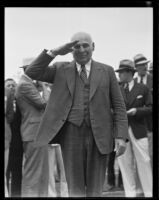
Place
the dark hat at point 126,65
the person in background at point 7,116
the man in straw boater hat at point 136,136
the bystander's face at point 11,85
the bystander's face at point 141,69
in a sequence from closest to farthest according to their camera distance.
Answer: the person in background at point 7,116 < the bystander's face at point 11,85 < the man in straw boater hat at point 136,136 < the dark hat at point 126,65 < the bystander's face at point 141,69

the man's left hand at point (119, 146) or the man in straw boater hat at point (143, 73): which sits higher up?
the man in straw boater hat at point (143, 73)

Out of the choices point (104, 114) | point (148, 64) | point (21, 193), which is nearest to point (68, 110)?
point (104, 114)

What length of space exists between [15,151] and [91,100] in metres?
1.76

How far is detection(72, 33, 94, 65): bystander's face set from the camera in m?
3.72

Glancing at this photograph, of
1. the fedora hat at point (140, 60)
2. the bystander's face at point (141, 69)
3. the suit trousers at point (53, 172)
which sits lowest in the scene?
the suit trousers at point (53, 172)

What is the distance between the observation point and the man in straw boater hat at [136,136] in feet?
17.0

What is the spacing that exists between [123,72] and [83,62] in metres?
1.63

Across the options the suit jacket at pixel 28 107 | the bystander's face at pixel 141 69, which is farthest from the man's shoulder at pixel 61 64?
the bystander's face at pixel 141 69

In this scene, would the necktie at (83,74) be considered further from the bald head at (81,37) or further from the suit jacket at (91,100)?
the bald head at (81,37)

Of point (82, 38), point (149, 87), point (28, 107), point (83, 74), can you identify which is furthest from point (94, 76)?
point (149, 87)

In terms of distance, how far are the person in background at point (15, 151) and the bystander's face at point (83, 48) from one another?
1.47m

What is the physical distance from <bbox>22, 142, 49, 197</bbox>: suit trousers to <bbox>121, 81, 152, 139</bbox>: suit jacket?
1.00 m

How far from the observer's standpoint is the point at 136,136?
517 cm

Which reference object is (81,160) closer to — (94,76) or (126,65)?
(94,76)
